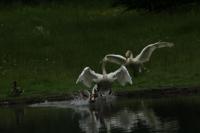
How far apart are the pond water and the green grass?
140 inches

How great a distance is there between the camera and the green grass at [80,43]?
3606cm

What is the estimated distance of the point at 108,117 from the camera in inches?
1006

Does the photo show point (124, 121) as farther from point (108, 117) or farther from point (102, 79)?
point (102, 79)

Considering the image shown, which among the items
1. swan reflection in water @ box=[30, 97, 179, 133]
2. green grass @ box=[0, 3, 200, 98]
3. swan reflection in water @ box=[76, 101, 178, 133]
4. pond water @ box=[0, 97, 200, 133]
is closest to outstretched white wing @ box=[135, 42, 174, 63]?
green grass @ box=[0, 3, 200, 98]

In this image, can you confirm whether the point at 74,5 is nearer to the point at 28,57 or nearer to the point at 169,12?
the point at 169,12

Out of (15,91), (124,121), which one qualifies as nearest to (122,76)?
(15,91)

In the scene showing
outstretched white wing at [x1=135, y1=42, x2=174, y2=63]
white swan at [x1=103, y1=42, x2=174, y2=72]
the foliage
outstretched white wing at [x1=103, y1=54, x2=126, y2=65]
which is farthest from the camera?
the foliage

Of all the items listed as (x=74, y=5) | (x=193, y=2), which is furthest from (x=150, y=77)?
(x=74, y=5)

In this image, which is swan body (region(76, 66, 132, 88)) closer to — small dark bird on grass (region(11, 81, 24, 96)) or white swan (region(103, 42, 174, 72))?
small dark bird on grass (region(11, 81, 24, 96))

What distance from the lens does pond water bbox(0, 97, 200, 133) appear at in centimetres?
2280

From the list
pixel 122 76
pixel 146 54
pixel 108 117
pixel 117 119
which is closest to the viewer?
pixel 117 119

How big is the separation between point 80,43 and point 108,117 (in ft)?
63.5

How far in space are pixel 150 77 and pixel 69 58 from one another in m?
7.19

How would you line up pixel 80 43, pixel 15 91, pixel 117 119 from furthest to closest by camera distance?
pixel 80 43
pixel 15 91
pixel 117 119
